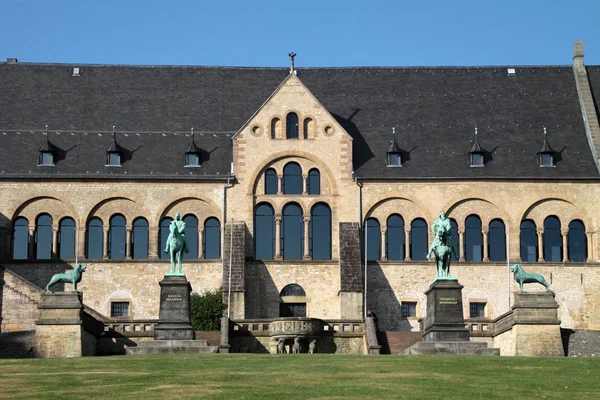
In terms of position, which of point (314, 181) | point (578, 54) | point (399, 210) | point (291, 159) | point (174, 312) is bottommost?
point (174, 312)

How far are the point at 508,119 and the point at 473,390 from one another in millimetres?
40682

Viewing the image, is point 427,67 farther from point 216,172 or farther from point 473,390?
point 473,390

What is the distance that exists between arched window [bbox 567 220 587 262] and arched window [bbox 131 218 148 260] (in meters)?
22.6

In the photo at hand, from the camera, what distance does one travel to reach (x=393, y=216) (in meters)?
69.6

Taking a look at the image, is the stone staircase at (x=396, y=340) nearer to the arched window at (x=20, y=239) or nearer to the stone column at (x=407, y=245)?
the stone column at (x=407, y=245)

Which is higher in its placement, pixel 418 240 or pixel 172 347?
pixel 418 240

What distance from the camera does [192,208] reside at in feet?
228

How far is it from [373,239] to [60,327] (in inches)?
840

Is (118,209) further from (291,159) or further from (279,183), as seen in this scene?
(291,159)

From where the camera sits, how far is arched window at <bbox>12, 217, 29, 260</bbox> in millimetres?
68188

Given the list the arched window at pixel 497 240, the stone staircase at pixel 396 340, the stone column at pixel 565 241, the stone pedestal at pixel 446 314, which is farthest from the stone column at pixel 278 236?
the stone pedestal at pixel 446 314

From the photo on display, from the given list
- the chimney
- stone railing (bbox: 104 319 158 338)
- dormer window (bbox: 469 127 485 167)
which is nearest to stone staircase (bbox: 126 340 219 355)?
stone railing (bbox: 104 319 158 338)

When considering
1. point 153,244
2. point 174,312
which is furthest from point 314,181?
point 174,312

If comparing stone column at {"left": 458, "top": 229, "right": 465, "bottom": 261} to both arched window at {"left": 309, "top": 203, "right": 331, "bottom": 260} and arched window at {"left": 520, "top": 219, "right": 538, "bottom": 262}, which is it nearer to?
arched window at {"left": 520, "top": 219, "right": 538, "bottom": 262}
